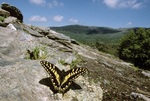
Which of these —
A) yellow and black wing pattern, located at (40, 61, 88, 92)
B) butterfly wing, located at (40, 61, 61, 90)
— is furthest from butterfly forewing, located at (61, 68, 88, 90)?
butterfly wing, located at (40, 61, 61, 90)

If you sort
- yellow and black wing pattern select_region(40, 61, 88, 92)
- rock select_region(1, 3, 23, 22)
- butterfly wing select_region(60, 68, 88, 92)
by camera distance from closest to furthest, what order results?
yellow and black wing pattern select_region(40, 61, 88, 92), butterfly wing select_region(60, 68, 88, 92), rock select_region(1, 3, 23, 22)

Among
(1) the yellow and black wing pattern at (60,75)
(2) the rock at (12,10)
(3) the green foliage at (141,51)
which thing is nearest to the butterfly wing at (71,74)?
(1) the yellow and black wing pattern at (60,75)

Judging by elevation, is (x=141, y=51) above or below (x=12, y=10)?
below

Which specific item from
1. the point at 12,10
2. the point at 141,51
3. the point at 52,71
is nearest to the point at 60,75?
the point at 52,71

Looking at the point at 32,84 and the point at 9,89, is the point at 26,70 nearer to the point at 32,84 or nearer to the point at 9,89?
the point at 32,84

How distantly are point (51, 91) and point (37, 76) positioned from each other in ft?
1.89

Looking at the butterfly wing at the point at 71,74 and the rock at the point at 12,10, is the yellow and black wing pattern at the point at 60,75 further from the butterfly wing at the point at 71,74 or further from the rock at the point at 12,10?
the rock at the point at 12,10

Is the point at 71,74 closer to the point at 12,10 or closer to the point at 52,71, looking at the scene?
the point at 52,71

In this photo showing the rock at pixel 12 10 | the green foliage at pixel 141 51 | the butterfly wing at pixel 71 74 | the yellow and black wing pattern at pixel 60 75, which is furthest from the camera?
the green foliage at pixel 141 51

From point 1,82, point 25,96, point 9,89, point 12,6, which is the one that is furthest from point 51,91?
point 12,6

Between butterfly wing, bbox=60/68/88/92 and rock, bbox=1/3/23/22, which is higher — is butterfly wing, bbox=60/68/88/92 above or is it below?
below

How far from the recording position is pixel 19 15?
373 inches

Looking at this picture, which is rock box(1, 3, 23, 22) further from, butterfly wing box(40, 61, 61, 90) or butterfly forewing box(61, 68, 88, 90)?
butterfly forewing box(61, 68, 88, 90)

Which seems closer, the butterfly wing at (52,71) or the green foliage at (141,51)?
the butterfly wing at (52,71)
